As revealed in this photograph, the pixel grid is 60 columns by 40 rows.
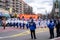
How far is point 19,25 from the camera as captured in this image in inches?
1810

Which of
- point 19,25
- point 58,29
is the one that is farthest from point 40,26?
point 58,29

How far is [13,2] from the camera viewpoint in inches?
6890

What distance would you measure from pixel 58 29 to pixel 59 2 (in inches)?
3304

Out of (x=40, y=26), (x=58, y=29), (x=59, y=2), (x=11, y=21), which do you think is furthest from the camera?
(x=59, y=2)

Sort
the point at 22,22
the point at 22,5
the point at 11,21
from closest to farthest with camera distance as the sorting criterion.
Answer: the point at 22,22 < the point at 11,21 < the point at 22,5

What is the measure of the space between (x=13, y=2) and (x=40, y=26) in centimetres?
12834

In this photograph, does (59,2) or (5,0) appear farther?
(5,0)

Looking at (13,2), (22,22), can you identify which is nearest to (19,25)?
(22,22)

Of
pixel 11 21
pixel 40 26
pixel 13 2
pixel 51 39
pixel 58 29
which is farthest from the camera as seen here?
pixel 13 2

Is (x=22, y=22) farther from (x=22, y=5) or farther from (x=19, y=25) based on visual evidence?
(x=22, y=5)

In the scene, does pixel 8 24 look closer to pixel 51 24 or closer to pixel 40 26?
pixel 40 26

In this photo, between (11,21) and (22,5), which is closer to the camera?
(11,21)

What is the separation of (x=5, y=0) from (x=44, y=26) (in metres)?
105

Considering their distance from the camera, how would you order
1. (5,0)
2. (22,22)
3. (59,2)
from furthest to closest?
(5,0) < (59,2) < (22,22)
